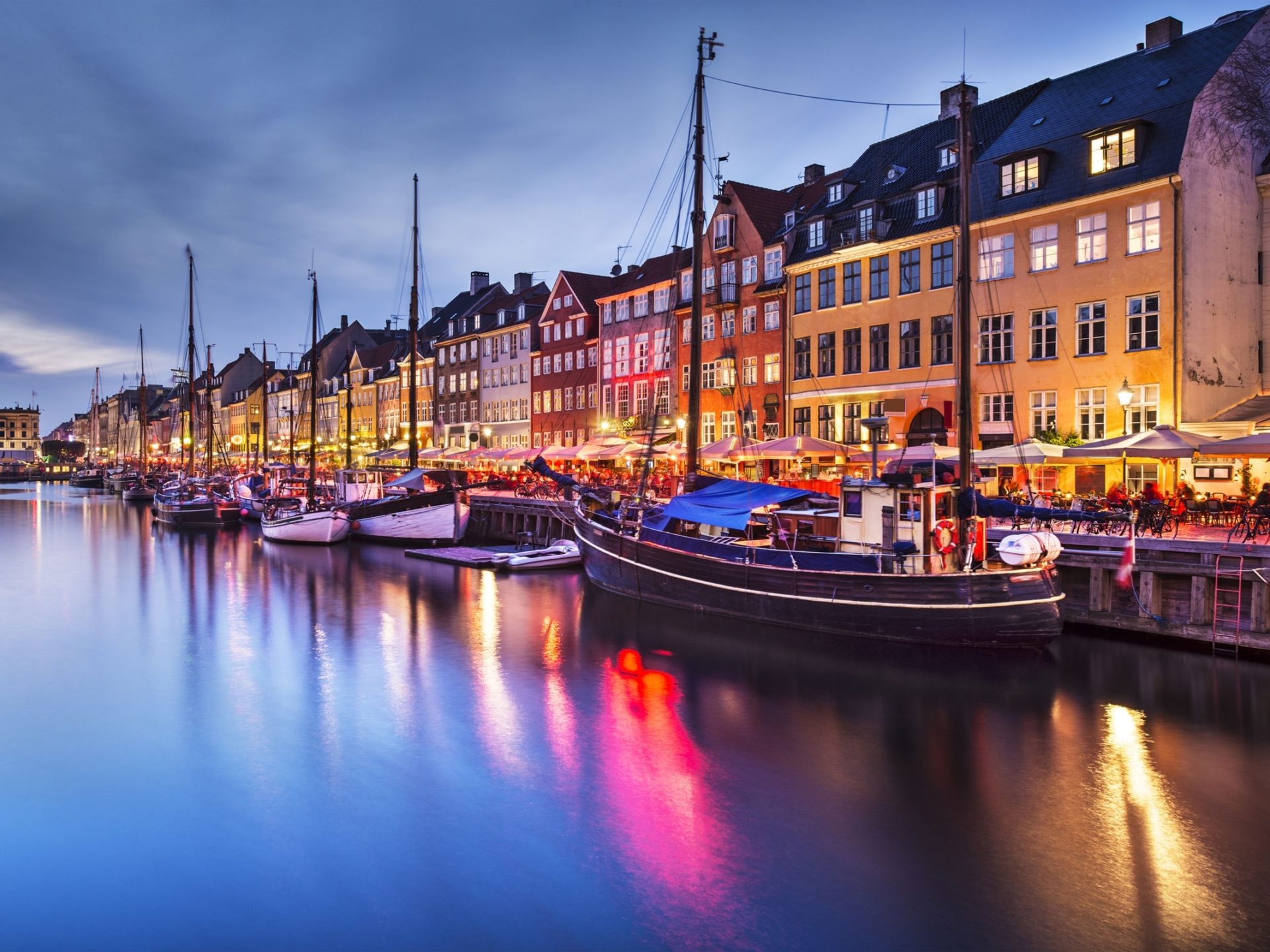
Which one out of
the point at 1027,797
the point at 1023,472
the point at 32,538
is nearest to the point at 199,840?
the point at 1027,797

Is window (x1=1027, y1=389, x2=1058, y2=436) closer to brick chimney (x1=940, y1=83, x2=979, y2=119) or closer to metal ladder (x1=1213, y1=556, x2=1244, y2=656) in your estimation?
metal ladder (x1=1213, y1=556, x2=1244, y2=656)

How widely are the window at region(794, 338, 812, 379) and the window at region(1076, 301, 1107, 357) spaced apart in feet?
41.8

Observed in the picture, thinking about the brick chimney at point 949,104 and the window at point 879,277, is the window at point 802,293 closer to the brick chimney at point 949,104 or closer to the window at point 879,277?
the window at point 879,277

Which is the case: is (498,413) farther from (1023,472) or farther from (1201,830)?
(1201,830)

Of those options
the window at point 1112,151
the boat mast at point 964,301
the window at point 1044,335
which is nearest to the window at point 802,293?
the window at point 1044,335

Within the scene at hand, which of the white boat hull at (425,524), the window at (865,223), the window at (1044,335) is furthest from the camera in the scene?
the white boat hull at (425,524)

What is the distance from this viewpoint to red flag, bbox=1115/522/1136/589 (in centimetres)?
2012

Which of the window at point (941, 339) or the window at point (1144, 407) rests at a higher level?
the window at point (941, 339)

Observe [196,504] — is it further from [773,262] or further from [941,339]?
[941,339]

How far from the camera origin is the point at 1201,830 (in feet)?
37.7

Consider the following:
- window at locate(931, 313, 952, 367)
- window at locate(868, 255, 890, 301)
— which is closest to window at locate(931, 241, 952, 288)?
window at locate(931, 313, 952, 367)

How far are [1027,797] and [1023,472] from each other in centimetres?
1818

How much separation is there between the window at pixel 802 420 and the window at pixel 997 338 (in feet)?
30.1

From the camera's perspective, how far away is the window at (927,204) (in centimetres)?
3578
